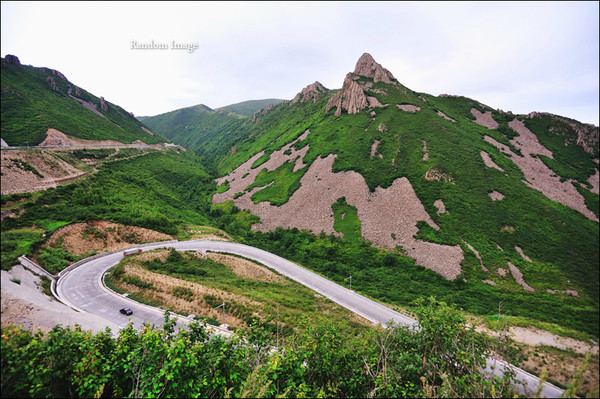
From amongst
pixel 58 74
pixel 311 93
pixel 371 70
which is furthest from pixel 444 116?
pixel 58 74

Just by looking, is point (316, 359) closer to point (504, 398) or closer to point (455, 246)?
point (504, 398)

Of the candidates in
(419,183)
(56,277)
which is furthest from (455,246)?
(56,277)

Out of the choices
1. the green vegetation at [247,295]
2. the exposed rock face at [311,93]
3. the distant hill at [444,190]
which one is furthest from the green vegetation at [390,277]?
the exposed rock face at [311,93]

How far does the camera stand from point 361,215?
52.4 meters

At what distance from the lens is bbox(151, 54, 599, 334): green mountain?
1240 inches

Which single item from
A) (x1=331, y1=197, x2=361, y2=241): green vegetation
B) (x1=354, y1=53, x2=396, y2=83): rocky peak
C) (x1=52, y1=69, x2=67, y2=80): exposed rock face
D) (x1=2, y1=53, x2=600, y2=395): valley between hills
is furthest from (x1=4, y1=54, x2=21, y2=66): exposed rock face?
(x1=331, y1=197, x2=361, y2=241): green vegetation

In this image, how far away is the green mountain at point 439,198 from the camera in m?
31.5

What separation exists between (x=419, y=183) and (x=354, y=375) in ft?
171

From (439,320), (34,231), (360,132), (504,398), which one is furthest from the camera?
(360,132)

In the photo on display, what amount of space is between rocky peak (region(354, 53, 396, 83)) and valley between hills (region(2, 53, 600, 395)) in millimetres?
1409

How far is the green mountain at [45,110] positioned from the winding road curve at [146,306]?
45.7 meters

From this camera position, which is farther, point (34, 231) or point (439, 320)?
point (34, 231)

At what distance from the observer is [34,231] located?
607 inches

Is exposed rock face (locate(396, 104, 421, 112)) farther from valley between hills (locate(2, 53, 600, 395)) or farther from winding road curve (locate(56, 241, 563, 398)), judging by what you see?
winding road curve (locate(56, 241, 563, 398))
